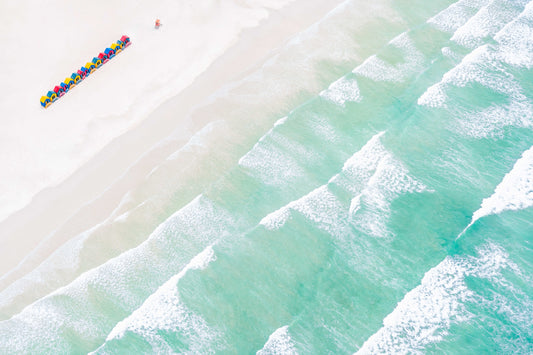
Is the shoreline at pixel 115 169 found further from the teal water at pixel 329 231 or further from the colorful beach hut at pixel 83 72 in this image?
the colorful beach hut at pixel 83 72

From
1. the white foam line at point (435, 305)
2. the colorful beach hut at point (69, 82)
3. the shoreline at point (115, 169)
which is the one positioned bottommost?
the white foam line at point (435, 305)

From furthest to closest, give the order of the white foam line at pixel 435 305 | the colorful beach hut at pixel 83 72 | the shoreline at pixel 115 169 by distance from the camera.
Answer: the colorful beach hut at pixel 83 72 < the shoreline at pixel 115 169 < the white foam line at pixel 435 305

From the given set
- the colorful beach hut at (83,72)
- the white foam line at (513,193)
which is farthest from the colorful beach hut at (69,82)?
the white foam line at (513,193)

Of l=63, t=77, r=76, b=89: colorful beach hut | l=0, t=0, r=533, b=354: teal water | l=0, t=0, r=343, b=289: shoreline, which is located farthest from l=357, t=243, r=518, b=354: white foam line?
l=63, t=77, r=76, b=89: colorful beach hut

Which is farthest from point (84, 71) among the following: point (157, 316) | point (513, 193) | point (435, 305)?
point (513, 193)

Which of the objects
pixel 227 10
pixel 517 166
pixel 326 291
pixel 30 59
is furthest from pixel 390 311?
pixel 30 59

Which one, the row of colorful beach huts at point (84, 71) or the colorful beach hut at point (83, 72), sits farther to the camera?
the colorful beach hut at point (83, 72)

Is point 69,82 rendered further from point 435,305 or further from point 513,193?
point 513,193
